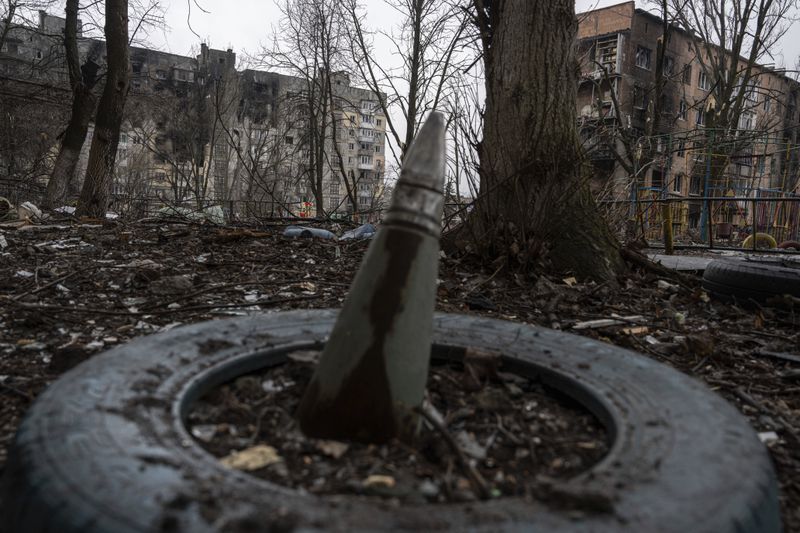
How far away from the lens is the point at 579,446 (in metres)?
1.48

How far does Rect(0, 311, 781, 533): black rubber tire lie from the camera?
0.96 m

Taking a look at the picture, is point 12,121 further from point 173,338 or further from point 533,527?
point 533,527

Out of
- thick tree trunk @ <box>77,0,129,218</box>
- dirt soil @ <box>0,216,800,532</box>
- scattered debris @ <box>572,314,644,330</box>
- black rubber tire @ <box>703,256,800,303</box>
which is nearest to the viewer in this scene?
dirt soil @ <box>0,216,800,532</box>

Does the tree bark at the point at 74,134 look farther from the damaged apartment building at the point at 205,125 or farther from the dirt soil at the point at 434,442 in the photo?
the dirt soil at the point at 434,442

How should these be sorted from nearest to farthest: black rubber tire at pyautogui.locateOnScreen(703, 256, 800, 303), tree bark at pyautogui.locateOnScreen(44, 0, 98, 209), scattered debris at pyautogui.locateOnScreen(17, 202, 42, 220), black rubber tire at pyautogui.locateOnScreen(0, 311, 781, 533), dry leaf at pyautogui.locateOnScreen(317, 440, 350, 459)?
black rubber tire at pyautogui.locateOnScreen(0, 311, 781, 533), dry leaf at pyautogui.locateOnScreen(317, 440, 350, 459), black rubber tire at pyautogui.locateOnScreen(703, 256, 800, 303), scattered debris at pyautogui.locateOnScreen(17, 202, 42, 220), tree bark at pyautogui.locateOnScreen(44, 0, 98, 209)

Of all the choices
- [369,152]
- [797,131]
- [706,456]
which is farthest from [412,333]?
[369,152]

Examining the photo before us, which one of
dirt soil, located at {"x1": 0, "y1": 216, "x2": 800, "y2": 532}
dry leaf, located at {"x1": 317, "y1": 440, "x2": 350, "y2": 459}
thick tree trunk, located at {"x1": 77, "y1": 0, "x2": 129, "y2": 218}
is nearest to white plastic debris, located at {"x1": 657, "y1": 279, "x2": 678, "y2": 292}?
dirt soil, located at {"x1": 0, "y1": 216, "x2": 800, "y2": 532}

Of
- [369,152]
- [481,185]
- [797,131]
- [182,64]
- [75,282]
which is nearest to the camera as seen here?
[75,282]

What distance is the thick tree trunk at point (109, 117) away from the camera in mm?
10167

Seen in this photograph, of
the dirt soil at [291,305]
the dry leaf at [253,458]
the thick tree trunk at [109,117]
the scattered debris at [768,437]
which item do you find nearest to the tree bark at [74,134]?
the thick tree trunk at [109,117]

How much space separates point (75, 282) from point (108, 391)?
3.16 m

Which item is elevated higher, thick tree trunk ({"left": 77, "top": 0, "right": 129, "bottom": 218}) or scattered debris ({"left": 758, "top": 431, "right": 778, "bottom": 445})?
thick tree trunk ({"left": 77, "top": 0, "right": 129, "bottom": 218})

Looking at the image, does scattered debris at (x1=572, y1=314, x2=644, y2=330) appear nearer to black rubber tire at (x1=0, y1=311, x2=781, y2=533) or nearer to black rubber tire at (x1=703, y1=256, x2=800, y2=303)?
black rubber tire at (x1=703, y1=256, x2=800, y2=303)

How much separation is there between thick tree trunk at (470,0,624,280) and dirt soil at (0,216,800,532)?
0.31 m
